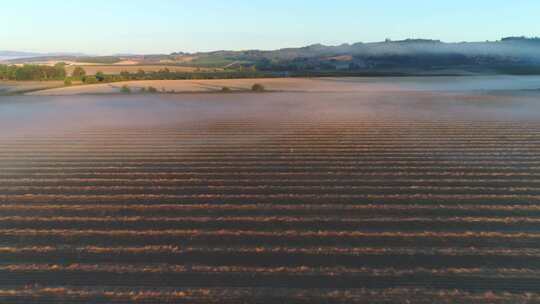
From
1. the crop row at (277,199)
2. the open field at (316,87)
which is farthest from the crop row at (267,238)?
the open field at (316,87)

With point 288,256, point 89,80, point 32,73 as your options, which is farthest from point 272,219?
point 32,73

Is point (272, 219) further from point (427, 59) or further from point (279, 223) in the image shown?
point (427, 59)

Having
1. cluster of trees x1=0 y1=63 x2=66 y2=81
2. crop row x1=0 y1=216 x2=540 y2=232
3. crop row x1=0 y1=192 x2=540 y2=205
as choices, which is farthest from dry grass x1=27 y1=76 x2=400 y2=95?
crop row x1=0 y1=216 x2=540 y2=232

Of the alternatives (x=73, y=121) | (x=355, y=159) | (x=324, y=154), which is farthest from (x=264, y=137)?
(x=73, y=121)

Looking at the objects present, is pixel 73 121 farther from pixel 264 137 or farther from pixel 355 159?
pixel 355 159

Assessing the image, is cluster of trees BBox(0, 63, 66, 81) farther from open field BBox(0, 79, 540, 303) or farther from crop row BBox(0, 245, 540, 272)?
crop row BBox(0, 245, 540, 272)

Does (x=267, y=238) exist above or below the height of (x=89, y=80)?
below
